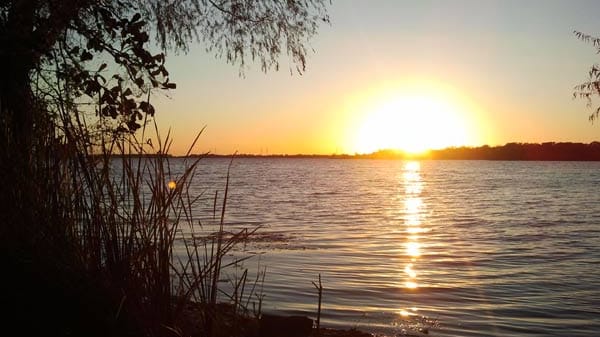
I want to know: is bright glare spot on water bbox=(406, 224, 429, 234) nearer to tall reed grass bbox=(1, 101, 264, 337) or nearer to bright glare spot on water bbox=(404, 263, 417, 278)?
bright glare spot on water bbox=(404, 263, 417, 278)

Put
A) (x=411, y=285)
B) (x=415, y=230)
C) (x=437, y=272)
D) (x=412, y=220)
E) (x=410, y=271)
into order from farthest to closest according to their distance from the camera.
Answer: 1. (x=412, y=220)
2. (x=415, y=230)
3. (x=437, y=272)
4. (x=410, y=271)
5. (x=411, y=285)

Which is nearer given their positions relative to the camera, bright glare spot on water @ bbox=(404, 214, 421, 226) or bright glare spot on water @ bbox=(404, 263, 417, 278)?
bright glare spot on water @ bbox=(404, 263, 417, 278)

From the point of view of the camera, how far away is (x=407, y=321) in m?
8.65

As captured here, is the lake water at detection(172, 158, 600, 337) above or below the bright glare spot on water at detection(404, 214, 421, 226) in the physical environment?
above

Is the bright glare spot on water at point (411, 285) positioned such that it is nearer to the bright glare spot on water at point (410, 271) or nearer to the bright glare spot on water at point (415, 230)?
the bright glare spot on water at point (410, 271)

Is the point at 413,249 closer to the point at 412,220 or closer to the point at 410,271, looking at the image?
the point at 410,271

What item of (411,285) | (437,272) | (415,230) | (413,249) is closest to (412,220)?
(415,230)

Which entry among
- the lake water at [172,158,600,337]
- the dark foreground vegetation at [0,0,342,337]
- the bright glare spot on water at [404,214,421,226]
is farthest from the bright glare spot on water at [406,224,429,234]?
the dark foreground vegetation at [0,0,342,337]

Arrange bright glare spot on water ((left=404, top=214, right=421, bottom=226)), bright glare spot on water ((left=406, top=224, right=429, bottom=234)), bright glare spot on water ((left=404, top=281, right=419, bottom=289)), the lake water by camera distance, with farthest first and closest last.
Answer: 1. bright glare spot on water ((left=404, top=214, right=421, bottom=226))
2. bright glare spot on water ((left=406, top=224, right=429, bottom=234))
3. bright glare spot on water ((left=404, top=281, right=419, bottom=289))
4. the lake water

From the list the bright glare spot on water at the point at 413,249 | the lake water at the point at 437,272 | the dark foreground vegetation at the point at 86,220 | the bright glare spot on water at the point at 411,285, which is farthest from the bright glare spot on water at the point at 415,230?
the dark foreground vegetation at the point at 86,220

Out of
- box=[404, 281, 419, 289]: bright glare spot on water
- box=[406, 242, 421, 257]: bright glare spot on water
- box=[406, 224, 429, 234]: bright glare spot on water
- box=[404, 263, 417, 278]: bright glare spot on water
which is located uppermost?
box=[404, 281, 419, 289]: bright glare spot on water

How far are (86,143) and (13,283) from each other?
1153mm

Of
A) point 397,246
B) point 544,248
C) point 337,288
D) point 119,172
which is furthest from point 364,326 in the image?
point 544,248

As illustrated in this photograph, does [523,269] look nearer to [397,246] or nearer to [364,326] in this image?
[397,246]
